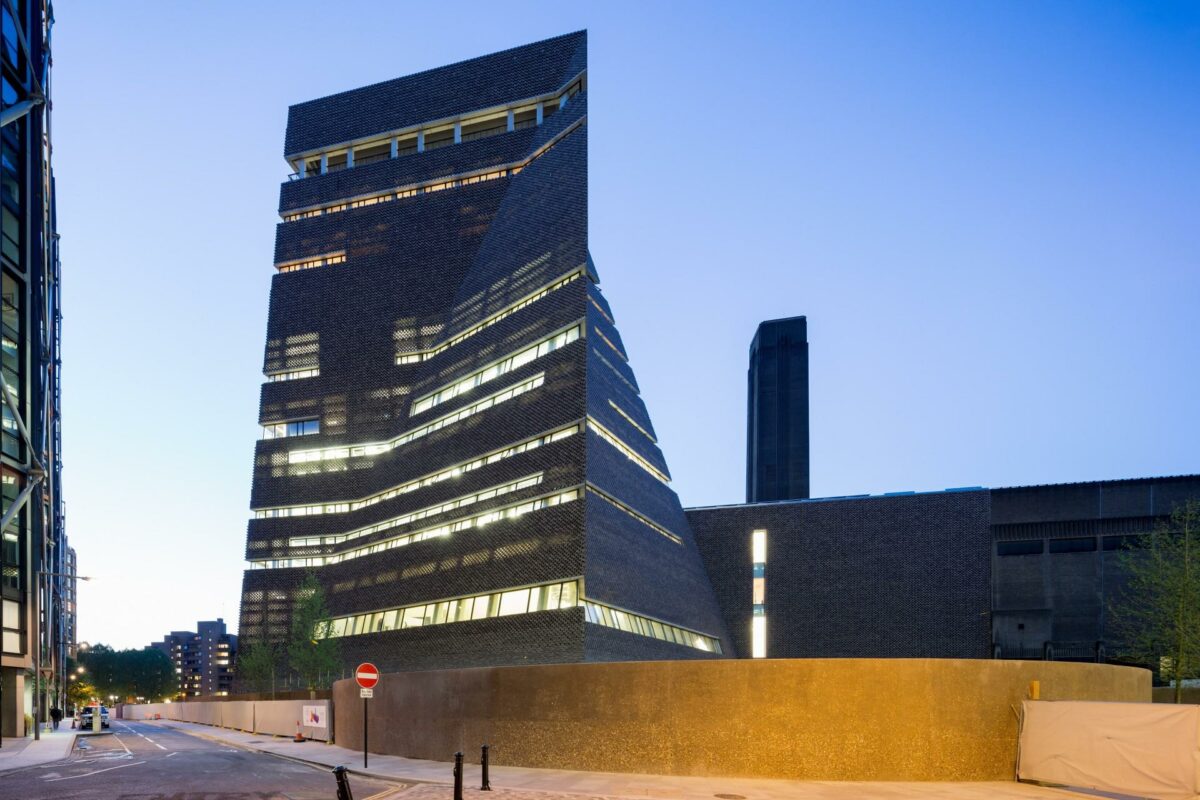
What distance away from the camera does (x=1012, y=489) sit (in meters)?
67.9

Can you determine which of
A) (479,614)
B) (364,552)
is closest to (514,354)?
(479,614)

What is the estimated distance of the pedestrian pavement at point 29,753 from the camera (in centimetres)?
3234

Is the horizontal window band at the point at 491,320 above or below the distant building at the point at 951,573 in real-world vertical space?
above

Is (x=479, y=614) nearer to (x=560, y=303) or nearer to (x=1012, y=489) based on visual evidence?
(x=560, y=303)

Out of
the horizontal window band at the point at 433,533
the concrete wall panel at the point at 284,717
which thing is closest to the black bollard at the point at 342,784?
the concrete wall panel at the point at 284,717

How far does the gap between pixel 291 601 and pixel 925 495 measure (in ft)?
173

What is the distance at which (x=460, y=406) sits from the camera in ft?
224

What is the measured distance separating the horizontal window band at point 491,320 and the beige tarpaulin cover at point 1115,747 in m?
43.2

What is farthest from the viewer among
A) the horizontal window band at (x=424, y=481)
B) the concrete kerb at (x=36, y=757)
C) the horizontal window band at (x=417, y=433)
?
the horizontal window band at (x=417, y=433)

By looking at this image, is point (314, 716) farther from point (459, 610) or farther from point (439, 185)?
point (439, 185)

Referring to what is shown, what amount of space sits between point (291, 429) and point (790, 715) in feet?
239

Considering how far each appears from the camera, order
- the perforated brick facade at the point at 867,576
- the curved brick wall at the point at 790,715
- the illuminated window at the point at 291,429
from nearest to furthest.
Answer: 1. the curved brick wall at the point at 790,715
2. the perforated brick facade at the point at 867,576
3. the illuminated window at the point at 291,429

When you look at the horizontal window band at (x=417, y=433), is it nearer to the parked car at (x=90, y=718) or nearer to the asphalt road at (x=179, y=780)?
the parked car at (x=90, y=718)

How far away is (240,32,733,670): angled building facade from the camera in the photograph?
55438 millimetres
